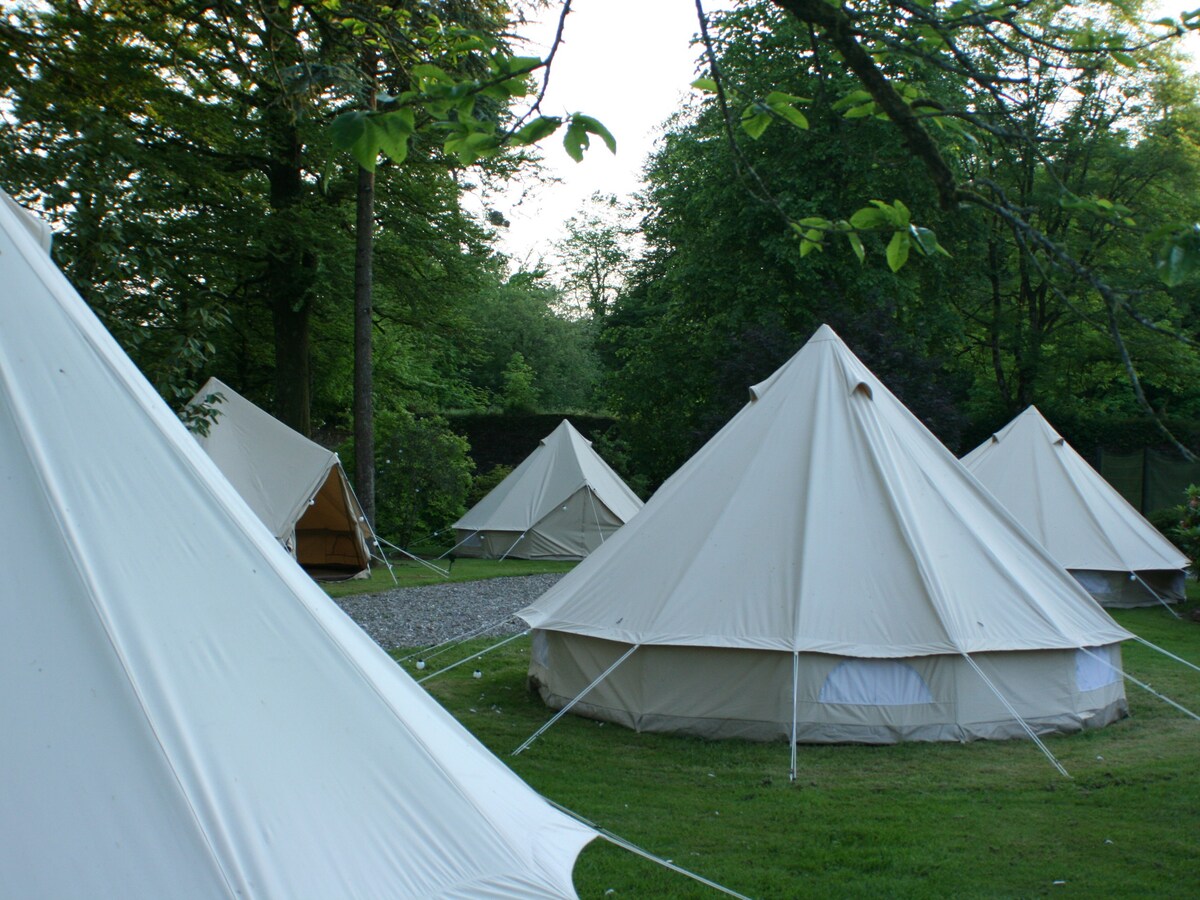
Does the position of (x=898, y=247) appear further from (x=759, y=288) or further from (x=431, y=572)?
(x=759, y=288)

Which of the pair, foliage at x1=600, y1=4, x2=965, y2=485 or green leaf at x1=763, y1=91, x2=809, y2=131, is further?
foliage at x1=600, y1=4, x2=965, y2=485

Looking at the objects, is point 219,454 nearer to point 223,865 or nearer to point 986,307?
point 223,865

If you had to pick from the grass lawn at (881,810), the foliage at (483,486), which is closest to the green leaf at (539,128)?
the grass lawn at (881,810)

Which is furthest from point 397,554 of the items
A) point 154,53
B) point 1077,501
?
point 1077,501

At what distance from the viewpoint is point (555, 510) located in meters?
20.0

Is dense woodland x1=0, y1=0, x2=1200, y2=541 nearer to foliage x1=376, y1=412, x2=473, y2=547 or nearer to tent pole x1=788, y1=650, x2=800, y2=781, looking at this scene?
foliage x1=376, y1=412, x2=473, y2=547

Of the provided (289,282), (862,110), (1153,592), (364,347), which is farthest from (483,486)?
(862,110)

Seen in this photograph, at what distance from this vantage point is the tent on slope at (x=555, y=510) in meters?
19.9

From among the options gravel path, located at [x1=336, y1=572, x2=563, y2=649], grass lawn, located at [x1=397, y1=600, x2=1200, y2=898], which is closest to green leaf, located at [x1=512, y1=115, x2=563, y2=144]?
grass lawn, located at [x1=397, y1=600, x2=1200, y2=898]

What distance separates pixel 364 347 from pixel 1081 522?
432 inches

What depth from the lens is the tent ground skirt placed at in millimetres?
6586

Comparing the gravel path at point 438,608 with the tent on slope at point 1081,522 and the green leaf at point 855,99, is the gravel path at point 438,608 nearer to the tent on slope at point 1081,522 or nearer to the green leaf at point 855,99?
the tent on slope at point 1081,522

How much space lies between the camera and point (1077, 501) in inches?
578

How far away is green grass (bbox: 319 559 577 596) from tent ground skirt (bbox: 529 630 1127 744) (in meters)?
8.30
